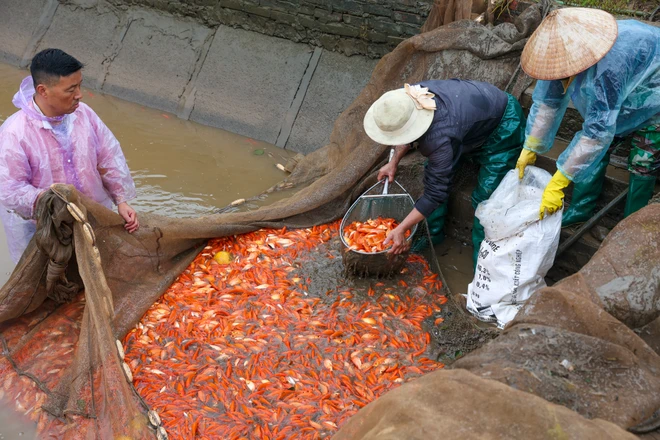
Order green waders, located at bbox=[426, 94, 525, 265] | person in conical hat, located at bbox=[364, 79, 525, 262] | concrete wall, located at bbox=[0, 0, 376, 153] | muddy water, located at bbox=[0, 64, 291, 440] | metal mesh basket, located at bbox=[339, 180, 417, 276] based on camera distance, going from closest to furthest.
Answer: person in conical hat, located at bbox=[364, 79, 525, 262] → metal mesh basket, located at bbox=[339, 180, 417, 276] → green waders, located at bbox=[426, 94, 525, 265] → muddy water, located at bbox=[0, 64, 291, 440] → concrete wall, located at bbox=[0, 0, 376, 153]

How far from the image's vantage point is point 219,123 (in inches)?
311

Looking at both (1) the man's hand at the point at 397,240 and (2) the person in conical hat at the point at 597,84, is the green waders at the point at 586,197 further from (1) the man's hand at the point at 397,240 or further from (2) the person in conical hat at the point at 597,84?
(1) the man's hand at the point at 397,240

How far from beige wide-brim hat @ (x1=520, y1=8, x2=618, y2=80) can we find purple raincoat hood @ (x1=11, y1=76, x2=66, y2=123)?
2.97 meters

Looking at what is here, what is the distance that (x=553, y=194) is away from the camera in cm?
392

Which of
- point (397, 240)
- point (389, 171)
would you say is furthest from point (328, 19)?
point (397, 240)

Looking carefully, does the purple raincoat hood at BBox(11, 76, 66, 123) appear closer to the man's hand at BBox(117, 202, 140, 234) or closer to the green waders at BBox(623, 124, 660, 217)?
the man's hand at BBox(117, 202, 140, 234)

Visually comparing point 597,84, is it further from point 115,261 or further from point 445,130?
point 115,261

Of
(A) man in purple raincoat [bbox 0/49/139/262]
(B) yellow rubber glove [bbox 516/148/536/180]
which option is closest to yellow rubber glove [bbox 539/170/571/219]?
(B) yellow rubber glove [bbox 516/148/536/180]

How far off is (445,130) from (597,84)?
38.2 inches

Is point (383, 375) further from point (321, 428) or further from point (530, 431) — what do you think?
point (530, 431)

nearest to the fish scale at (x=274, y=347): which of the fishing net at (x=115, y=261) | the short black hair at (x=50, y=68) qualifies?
the fishing net at (x=115, y=261)

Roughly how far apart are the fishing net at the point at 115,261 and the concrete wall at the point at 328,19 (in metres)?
1.64

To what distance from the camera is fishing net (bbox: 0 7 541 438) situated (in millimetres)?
3500

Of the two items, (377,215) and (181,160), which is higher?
(377,215)
